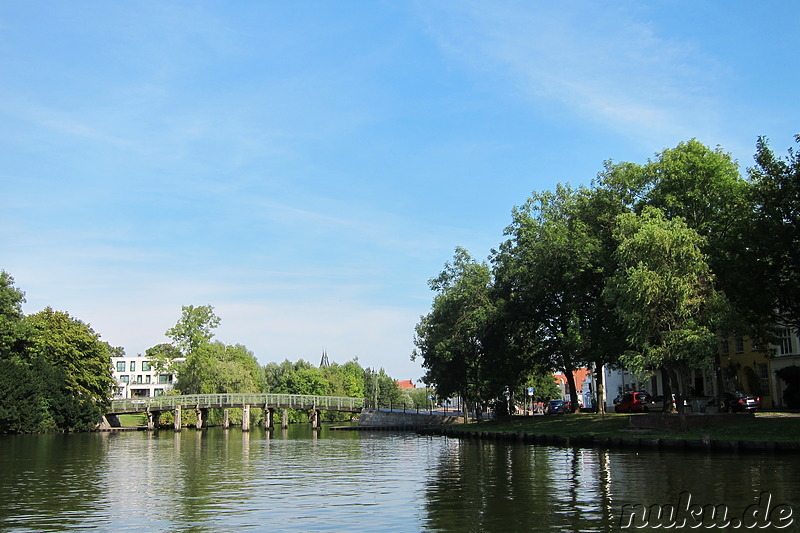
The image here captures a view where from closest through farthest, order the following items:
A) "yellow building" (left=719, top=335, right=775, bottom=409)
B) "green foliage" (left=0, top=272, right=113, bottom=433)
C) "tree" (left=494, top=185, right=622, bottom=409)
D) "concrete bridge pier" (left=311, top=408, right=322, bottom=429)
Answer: "tree" (left=494, top=185, right=622, bottom=409) → "yellow building" (left=719, top=335, right=775, bottom=409) → "green foliage" (left=0, top=272, right=113, bottom=433) → "concrete bridge pier" (left=311, top=408, right=322, bottom=429)

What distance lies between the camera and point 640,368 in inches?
1597

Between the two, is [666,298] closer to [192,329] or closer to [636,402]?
[636,402]

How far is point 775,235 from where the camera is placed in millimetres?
37531

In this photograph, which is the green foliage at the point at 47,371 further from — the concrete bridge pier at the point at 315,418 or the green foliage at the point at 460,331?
the green foliage at the point at 460,331

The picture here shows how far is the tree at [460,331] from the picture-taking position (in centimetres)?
6500

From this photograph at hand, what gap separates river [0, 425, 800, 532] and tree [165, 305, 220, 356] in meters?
60.5

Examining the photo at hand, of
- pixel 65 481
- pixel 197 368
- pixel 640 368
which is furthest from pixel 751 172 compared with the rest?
pixel 197 368

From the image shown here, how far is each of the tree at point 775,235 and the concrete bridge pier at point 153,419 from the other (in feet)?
250

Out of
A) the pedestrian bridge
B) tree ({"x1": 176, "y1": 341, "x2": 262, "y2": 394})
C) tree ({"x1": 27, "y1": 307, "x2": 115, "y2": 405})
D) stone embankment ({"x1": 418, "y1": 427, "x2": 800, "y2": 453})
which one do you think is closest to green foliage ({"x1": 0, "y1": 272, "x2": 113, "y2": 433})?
tree ({"x1": 27, "y1": 307, "x2": 115, "y2": 405})

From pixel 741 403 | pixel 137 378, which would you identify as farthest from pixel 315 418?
pixel 137 378

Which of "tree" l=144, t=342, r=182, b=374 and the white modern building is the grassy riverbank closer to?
"tree" l=144, t=342, r=182, b=374

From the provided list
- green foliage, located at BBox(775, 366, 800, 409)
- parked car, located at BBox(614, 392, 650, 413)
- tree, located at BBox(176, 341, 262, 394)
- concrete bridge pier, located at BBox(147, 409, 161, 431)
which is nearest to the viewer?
green foliage, located at BBox(775, 366, 800, 409)

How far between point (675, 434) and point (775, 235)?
11573mm

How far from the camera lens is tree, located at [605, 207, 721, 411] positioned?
39.4 meters
